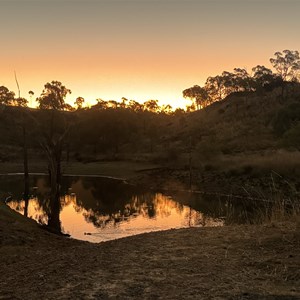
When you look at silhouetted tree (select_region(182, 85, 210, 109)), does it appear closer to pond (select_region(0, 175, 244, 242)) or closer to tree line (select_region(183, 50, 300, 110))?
tree line (select_region(183, 50, 300, 110))

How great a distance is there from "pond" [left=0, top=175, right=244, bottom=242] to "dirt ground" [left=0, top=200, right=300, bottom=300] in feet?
37.7

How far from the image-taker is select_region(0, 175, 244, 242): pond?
2239 centimetres

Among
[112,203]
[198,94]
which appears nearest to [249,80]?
[198,94]

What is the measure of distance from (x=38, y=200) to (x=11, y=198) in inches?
102

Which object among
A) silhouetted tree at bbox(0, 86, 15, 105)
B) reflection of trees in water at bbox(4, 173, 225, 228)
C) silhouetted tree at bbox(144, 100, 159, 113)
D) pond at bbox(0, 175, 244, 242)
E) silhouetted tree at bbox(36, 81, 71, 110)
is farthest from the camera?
silhouetted tree at bbox(144, 100, 159, 113)

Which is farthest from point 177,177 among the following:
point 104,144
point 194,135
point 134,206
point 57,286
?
point 57,286

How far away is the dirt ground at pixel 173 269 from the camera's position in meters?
4.78

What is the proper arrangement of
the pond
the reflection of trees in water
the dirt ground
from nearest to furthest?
1. the dirt ground
2. the pond
3. the reflection of trees in water

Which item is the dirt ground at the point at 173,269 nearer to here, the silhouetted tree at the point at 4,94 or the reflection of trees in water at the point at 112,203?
the reflection of trees in water at the point at 112,203

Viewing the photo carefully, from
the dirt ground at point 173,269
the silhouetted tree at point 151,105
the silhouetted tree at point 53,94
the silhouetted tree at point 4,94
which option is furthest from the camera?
the silhouetted tree at point 151,105

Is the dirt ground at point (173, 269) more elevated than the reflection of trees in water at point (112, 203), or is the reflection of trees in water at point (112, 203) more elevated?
the dirt ground at point (173, 269)

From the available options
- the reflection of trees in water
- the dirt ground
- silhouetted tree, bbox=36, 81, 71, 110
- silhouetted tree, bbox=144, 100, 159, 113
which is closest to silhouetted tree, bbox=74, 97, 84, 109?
silhouetted tree, bbox=144, 100, 159, 113

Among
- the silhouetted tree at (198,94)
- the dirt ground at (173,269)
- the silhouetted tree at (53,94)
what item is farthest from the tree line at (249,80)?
the dirt ground at (173,269)

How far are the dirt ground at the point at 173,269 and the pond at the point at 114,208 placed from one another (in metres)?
11.5
